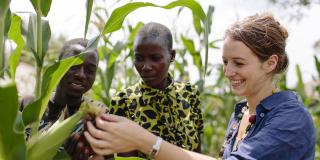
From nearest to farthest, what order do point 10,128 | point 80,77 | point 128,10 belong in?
1. point 10,128
2. point 128,10
3. point 80,77

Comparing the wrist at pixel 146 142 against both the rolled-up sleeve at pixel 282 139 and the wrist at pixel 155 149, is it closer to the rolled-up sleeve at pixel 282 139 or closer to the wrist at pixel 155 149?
the wrist at pixel 155 149

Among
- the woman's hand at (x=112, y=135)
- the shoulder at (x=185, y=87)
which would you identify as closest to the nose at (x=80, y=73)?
the shoulder at (x=185, y=87)

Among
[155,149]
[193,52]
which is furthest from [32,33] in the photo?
[193,52]

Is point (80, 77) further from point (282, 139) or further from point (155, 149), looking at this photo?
point (282, 139)

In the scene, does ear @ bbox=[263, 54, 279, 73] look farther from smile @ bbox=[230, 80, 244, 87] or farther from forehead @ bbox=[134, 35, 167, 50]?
forehead @ bbox=[134, 35, 167, 50]

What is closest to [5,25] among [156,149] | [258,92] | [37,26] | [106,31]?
[37,26]

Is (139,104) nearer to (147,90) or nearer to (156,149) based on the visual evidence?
(147,90)

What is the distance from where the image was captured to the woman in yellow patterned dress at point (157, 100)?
171 centimetres

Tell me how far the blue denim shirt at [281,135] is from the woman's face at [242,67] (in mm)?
81

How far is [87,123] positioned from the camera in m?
1.03

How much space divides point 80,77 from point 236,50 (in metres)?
0.55

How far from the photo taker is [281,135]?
3.98ft

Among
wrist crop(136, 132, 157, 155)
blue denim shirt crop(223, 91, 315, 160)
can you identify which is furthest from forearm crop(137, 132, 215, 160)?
blue denim shirt crop(223, 91, 315, 160)

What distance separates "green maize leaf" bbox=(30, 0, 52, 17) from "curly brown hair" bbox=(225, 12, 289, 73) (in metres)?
0.53
